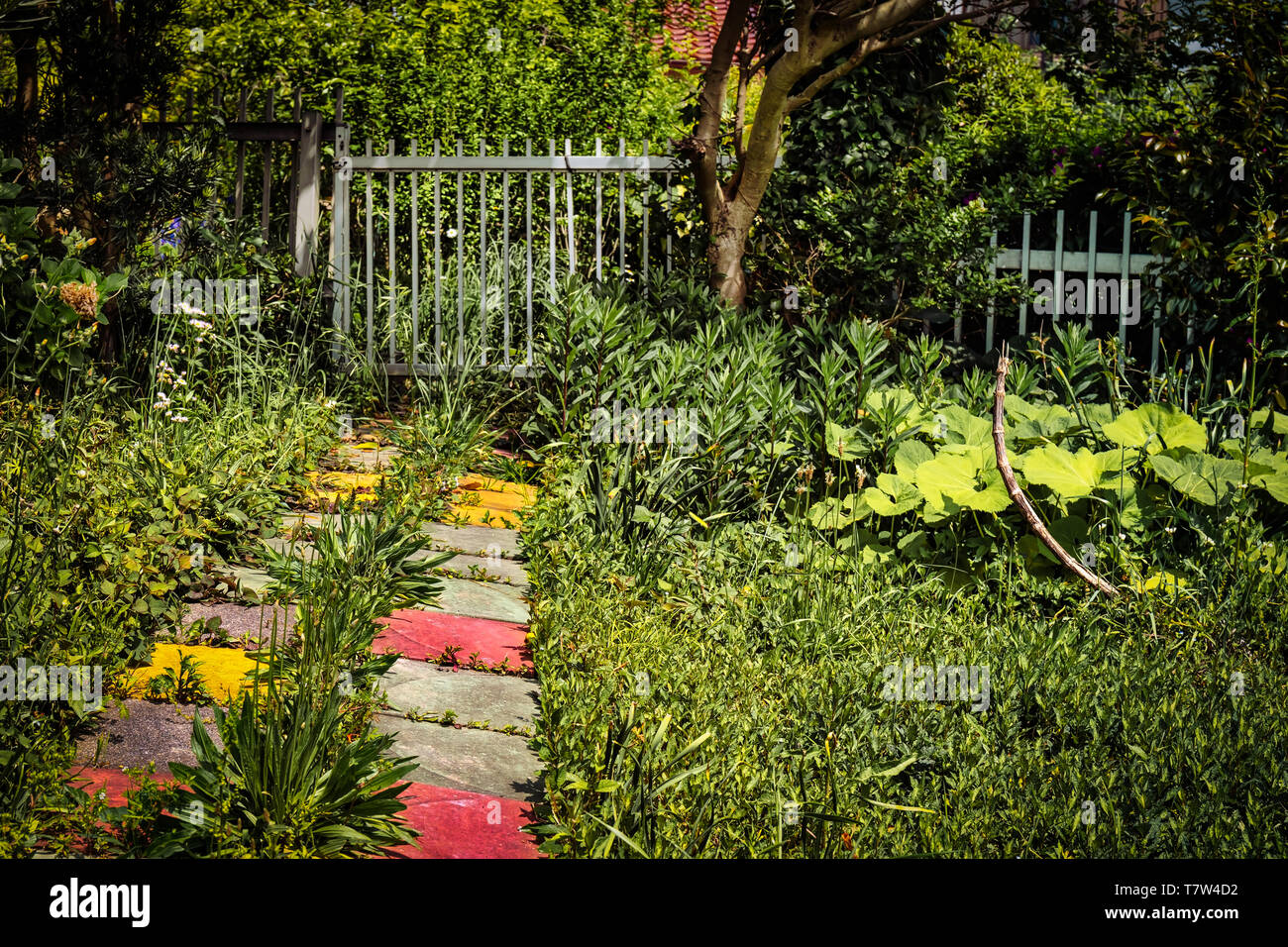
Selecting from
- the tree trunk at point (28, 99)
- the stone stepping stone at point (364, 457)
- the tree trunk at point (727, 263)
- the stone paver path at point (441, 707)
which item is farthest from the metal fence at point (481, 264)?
the stone paver path at point (441, 707)

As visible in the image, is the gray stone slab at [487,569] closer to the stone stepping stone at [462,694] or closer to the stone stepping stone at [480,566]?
the stone stepping stone at [480,566]

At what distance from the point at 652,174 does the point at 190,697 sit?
15.9 ft

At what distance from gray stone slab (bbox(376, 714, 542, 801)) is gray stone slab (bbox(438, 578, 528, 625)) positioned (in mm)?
832

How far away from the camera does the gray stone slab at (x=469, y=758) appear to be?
2.49 meters

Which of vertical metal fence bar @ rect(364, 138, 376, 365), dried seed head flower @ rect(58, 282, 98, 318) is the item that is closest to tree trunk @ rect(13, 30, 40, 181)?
dried seed head flower @ rect(58, 282, 98, 318)

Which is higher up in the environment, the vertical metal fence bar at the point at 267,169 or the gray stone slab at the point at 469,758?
the vertical metal fence bar at the point at 267,169

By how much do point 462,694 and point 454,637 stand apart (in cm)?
40

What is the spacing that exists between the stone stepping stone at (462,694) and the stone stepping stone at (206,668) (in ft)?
1.22

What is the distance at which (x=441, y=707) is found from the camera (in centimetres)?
284

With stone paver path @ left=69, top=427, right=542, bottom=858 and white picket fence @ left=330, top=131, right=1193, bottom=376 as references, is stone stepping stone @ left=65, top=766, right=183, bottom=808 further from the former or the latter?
white picket fence @ left=330, top=131, right=1193, bottom=376

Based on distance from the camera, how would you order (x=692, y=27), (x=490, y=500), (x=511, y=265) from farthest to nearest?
1. (x=692, y=27)
2. (x=511, y=265)
3. (x=490, y=500)

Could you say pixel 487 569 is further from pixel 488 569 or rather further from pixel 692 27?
pixel 692 27

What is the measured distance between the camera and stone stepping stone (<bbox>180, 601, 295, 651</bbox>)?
3033 millimetres

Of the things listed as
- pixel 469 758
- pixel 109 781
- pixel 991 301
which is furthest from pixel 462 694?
pixel 991 301
